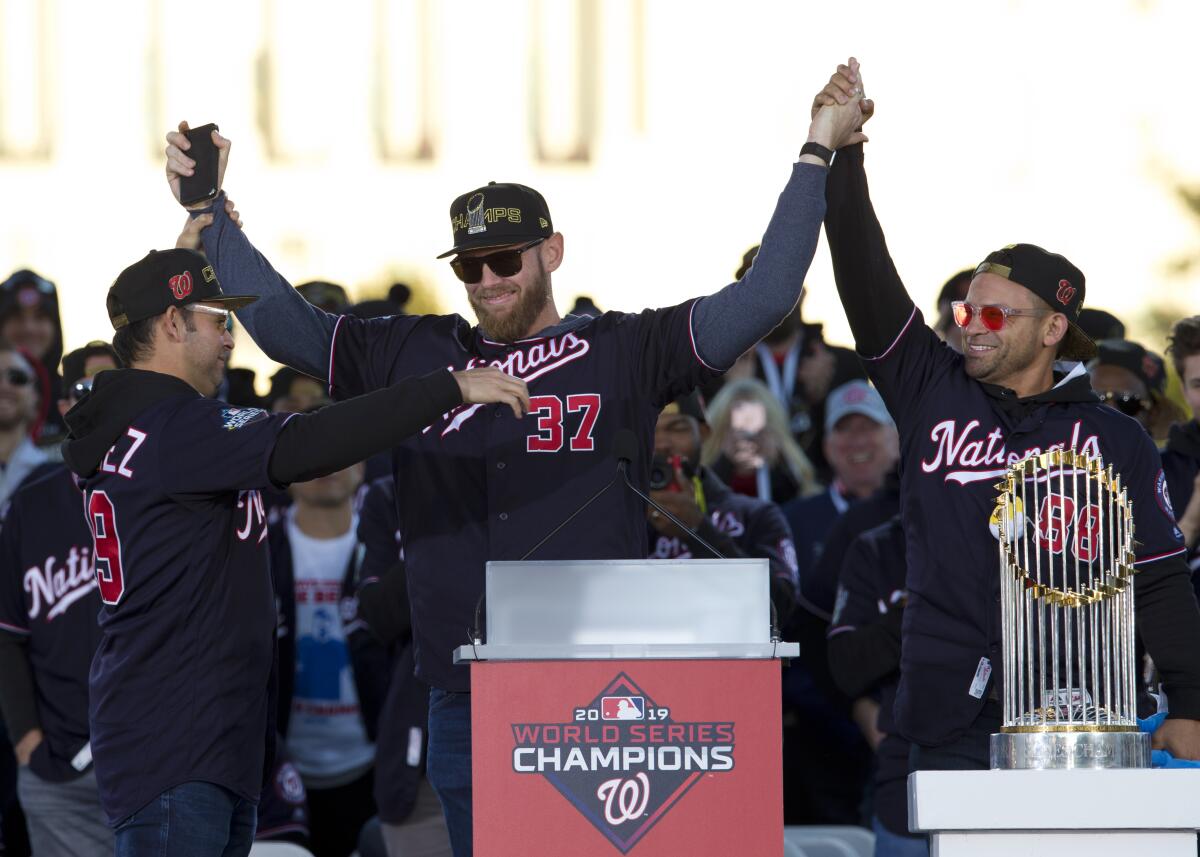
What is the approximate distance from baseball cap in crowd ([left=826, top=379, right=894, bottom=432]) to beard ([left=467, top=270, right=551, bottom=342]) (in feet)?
10.0

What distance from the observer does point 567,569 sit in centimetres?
390

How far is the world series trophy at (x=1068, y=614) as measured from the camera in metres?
3.80

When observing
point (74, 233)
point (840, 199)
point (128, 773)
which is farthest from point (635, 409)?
point (74, 233)

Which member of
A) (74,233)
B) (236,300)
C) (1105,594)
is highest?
(74,233)

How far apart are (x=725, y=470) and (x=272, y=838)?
2475mm

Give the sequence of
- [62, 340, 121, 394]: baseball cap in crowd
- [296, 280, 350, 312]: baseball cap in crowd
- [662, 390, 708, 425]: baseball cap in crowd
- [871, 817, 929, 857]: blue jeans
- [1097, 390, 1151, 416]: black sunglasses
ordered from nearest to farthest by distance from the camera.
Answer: [871, 817, 929, 857]: blue jeans, [1097, 390, 1151, 416]: black sunglasses, [662, 390, 708, 425]: baseball cap in crowd, [62, 340, 121, 394]: baseball cap in crowd, [296, 280, 350, 312]: baseball cap in crowd

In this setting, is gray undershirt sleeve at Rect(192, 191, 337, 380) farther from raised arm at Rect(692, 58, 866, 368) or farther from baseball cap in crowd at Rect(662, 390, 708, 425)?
baseball cap in crowd at Rect(662, 390, 708, 425)

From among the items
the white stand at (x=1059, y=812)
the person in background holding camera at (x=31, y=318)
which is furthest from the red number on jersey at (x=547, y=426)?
the person in background holding camera at (x=31, y=318)

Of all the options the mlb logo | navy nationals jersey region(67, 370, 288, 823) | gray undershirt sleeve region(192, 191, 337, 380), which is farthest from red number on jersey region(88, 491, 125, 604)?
the mlb logo

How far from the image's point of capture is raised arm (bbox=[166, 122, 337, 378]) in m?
4.89

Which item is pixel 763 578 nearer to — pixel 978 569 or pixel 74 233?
pixel 978 569

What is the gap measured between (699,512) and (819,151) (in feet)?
6.51

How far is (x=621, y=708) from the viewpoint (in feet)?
12.4

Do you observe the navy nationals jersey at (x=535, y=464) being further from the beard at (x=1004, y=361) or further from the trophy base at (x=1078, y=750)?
the trophy base at (x=1078, y=750)
